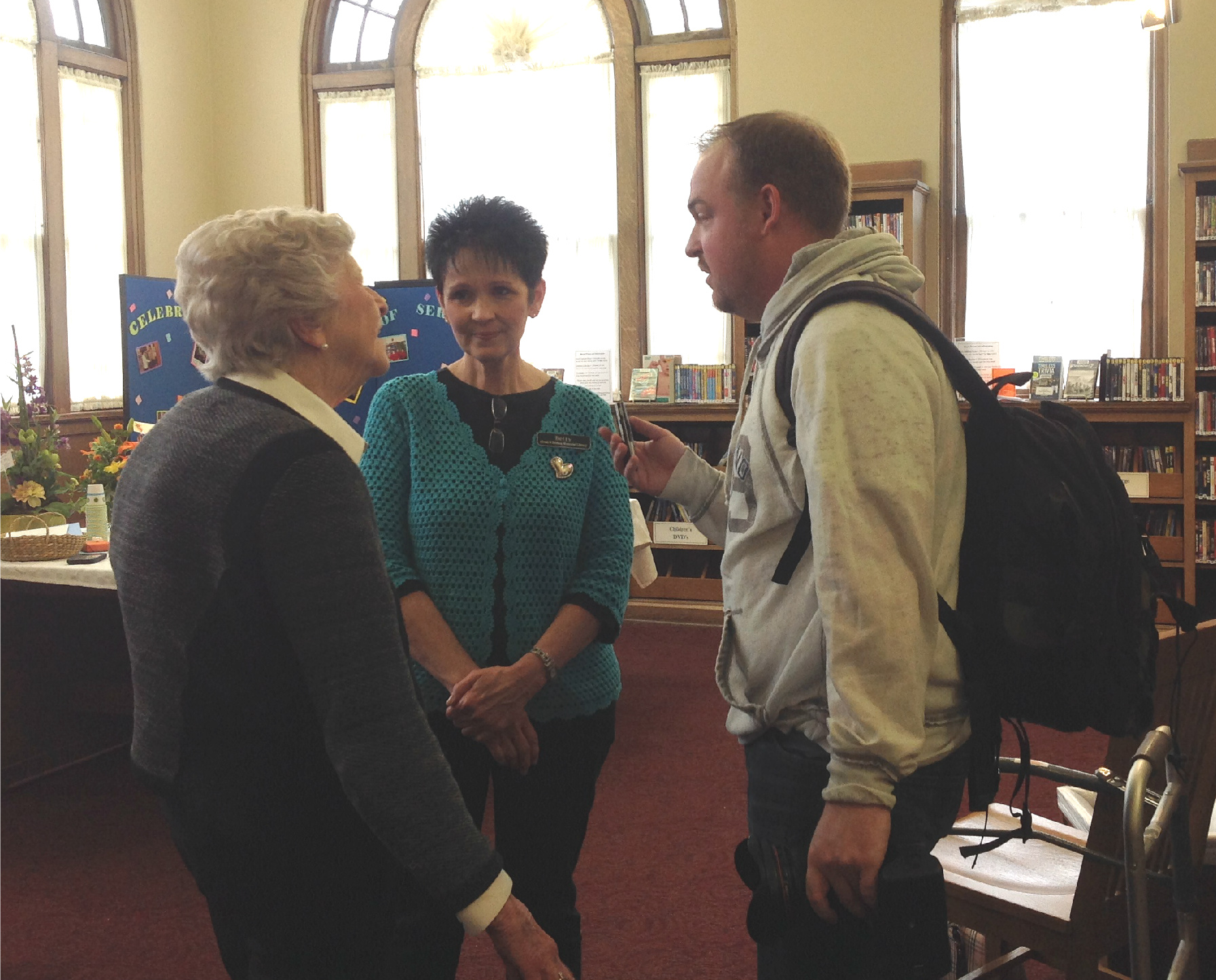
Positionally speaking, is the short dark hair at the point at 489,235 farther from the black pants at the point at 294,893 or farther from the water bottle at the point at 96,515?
the water bottle at the point at 96,515

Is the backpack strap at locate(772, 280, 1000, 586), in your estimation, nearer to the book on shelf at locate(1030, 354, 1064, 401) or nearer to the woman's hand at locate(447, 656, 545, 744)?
the woman's hand at locate(447, 656, 545, 744)

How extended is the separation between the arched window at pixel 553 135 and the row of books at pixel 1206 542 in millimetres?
2847

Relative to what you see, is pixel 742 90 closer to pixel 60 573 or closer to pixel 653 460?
pixel 60 573

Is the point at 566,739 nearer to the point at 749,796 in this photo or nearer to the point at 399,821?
the point at 749,796

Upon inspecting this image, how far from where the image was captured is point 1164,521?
607 centimetres

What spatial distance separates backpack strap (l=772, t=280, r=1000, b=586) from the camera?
126 centimetres

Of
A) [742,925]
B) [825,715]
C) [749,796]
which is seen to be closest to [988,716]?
[825,715]

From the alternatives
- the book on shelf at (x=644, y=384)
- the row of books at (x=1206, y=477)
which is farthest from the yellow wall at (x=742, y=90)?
the book on shelf at (x=644, y=384)

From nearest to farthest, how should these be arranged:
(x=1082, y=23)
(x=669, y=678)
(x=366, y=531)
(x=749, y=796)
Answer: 1. (x=366, y=531)
2. (x=749, y=796)
3. (x=669, y=678)
4. (x=1082, y=23)

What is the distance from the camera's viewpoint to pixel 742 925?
9.36ft

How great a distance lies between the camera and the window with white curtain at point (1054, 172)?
21.0 ft

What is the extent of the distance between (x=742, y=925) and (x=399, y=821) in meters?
1.89

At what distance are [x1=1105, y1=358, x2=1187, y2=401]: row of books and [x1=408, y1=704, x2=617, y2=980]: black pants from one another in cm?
503

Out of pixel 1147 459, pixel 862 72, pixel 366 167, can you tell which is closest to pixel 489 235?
pixel 1147 459
